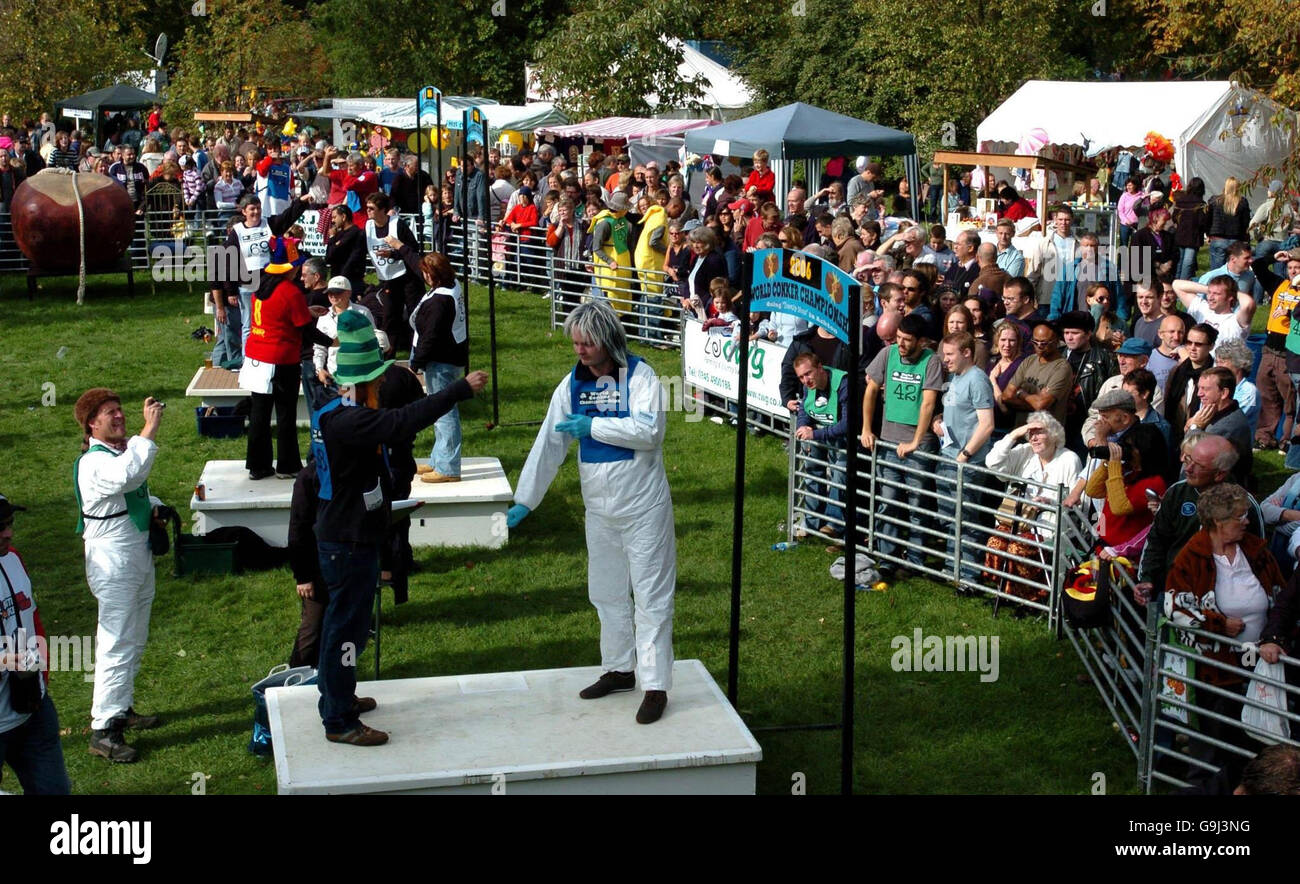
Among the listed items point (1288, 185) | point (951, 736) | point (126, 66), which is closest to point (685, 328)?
point (1288, 185)

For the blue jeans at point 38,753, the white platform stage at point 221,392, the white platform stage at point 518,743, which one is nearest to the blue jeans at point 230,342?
the white platform stage at point 221,392

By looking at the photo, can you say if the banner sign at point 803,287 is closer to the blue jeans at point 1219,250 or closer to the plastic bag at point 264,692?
the plastic bag at point 264,692

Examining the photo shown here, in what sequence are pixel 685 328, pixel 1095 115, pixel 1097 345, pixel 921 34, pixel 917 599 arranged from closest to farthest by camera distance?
pixel 917 599 → pixel 1097 345 → pixel 685 328 → pixel 1095 115 → pixel 921 34

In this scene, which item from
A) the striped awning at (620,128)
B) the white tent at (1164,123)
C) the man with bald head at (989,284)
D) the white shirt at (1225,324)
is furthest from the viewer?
the striped awning at (620,128)

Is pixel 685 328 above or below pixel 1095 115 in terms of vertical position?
below

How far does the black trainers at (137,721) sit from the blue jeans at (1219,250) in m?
15.4

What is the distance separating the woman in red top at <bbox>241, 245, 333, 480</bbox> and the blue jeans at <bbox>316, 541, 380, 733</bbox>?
→ 16.6 feet

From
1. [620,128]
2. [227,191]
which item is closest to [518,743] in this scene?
[227,191]

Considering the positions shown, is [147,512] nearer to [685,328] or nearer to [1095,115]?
[685,328]

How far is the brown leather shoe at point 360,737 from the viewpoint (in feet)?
23.7

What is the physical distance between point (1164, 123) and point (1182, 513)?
21.3 metres

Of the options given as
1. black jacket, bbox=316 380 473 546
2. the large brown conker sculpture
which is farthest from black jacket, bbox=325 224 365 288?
black jacket, bbox=316 380 473 546

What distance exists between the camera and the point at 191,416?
15852 millimetres

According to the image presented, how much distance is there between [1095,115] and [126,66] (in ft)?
93.3
